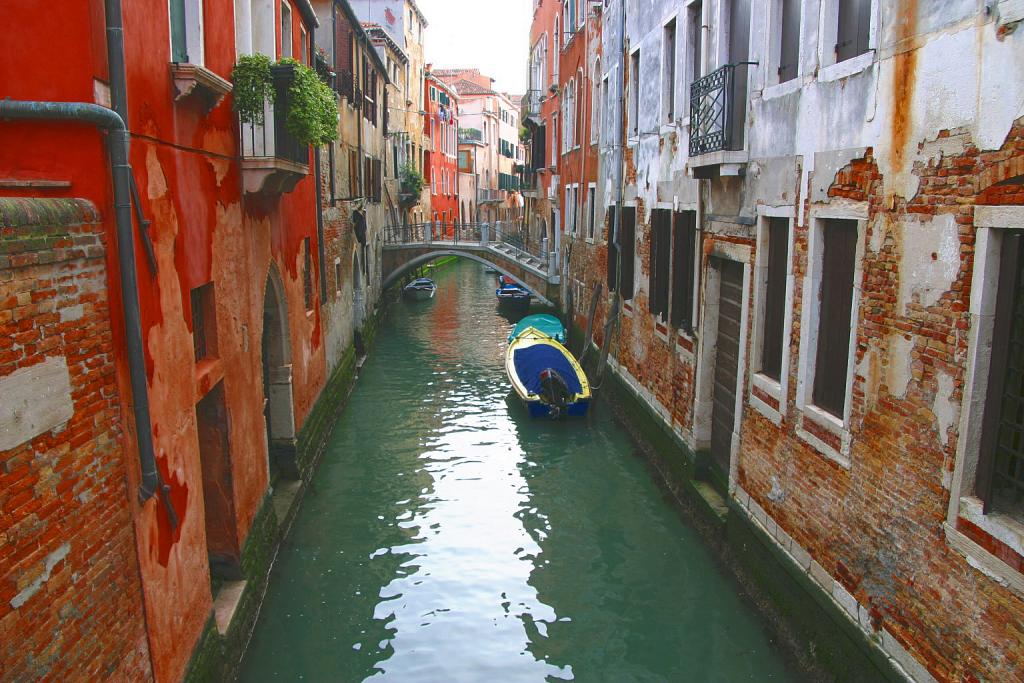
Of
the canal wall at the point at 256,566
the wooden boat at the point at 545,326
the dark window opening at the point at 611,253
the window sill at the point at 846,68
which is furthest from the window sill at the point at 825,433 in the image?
the wooden boat at the point at 545,326

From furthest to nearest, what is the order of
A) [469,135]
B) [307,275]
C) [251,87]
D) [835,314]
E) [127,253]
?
1. [469,135]
2. [307,275]
3. [251,87]
4. [835,314]
5. [127,253]

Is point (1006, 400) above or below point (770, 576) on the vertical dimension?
above

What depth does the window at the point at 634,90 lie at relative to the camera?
1209 centimetres

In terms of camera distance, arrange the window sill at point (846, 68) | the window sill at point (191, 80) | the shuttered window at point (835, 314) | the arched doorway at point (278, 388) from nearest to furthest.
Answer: the window sill at point (191, 80)
the window sill at point (846, 68)
the shuttered window at point (835, 314)
the arched doorway at point (278, 388)

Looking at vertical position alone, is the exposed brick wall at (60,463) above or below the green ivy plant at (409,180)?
below

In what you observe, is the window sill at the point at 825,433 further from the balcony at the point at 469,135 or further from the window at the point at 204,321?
the balcony at the point at 469,135

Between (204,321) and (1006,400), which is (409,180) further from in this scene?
(1006,400)

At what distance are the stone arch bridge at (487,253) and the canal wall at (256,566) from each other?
9.77 meters

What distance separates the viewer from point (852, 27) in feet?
18.1

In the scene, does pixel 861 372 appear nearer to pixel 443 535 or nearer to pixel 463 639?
pixel 463 639

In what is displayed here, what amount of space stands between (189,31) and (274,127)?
1.39m

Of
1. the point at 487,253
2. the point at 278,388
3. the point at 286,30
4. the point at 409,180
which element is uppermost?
the point at 286,30

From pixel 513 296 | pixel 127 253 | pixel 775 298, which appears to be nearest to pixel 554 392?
pixel 775 298

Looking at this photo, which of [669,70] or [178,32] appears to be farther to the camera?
[669,70]
